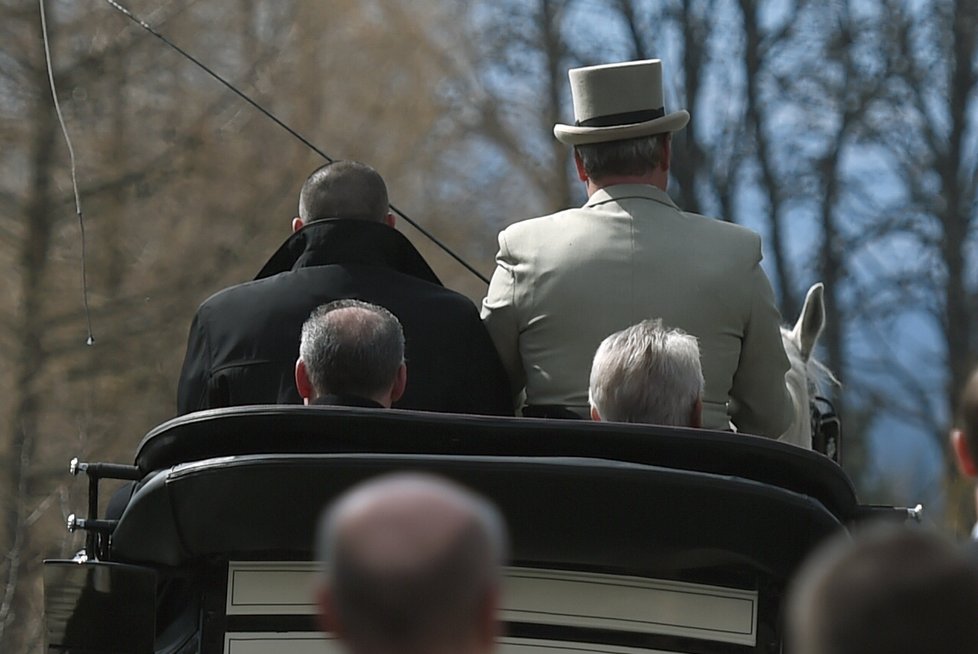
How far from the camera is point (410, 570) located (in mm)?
1735

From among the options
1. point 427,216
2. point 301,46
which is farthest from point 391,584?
point 427,216

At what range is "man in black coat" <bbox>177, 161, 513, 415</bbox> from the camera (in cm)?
406

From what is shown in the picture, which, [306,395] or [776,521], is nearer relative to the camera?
[776,521]

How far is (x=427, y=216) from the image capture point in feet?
53.9

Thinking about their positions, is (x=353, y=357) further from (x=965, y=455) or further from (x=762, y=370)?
(x=965, y=455)

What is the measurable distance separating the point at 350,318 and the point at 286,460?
54 centimetres

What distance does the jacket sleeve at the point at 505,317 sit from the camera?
414 cm

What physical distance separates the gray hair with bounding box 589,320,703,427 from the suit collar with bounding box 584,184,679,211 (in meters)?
0.78

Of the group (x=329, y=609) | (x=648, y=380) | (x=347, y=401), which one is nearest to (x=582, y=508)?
(x=648, y=380)

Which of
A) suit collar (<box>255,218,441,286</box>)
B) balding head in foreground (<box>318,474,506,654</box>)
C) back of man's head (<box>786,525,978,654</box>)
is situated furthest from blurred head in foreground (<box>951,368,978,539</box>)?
suit collar (<box>255,218,441,286</box>)

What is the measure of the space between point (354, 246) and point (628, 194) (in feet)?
2.12

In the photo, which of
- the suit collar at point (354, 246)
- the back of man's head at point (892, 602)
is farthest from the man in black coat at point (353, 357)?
the back of man's head at point (892, 602)

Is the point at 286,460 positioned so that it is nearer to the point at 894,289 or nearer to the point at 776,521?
the point at 776,521

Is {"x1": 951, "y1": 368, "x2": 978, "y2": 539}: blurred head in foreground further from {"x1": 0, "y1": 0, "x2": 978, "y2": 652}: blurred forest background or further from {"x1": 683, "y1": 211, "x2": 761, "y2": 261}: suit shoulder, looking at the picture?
{"x1": 0, "y1": 0, "x2": 978, "y2": 652}: blurred forest background
